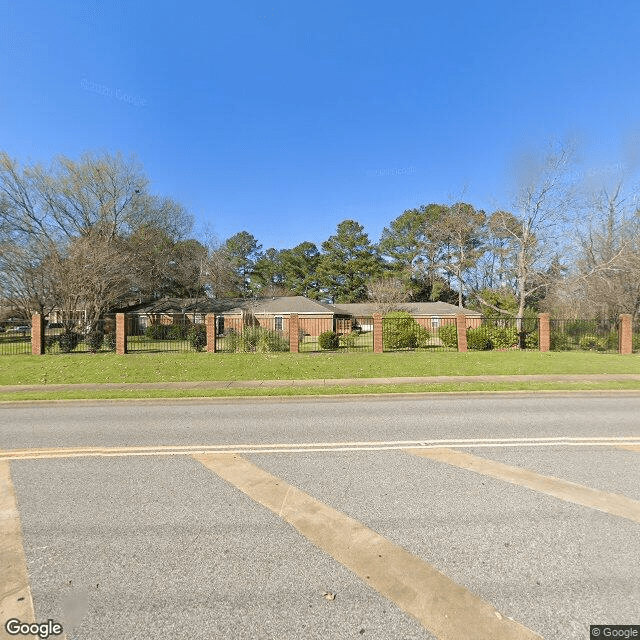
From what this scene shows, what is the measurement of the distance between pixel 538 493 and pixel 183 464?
4151mm

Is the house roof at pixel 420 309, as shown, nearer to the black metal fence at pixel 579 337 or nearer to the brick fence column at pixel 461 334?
the black metal fence at pixel 579 337

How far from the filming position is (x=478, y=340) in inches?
810

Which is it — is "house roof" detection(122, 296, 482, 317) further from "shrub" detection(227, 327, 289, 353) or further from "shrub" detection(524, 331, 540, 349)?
"shrub" detection(227, 327, 289, 353)

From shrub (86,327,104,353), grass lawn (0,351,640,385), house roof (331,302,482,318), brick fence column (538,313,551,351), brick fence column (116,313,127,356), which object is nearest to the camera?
grass lawn (0,351,640,385)

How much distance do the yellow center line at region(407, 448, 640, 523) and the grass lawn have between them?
7.43 meters

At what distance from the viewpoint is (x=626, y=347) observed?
1919 cm

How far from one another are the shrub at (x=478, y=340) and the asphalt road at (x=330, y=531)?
1460 centimetres

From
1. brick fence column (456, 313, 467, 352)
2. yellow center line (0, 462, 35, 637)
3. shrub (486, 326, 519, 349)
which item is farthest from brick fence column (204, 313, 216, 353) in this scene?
yellow center line (0, 462, 35, 637)

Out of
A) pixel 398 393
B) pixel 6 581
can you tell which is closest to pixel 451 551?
pixel 6 581

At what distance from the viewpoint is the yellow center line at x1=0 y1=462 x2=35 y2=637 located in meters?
2.39

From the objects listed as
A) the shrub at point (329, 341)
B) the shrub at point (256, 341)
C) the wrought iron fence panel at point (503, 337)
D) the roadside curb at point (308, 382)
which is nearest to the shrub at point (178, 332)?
the shrub at point (256, 341)

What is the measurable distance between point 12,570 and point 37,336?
781 inches

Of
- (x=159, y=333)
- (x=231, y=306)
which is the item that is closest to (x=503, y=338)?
(x=159, y=333)

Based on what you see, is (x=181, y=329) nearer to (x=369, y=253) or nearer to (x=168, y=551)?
(x=168, y=551)
